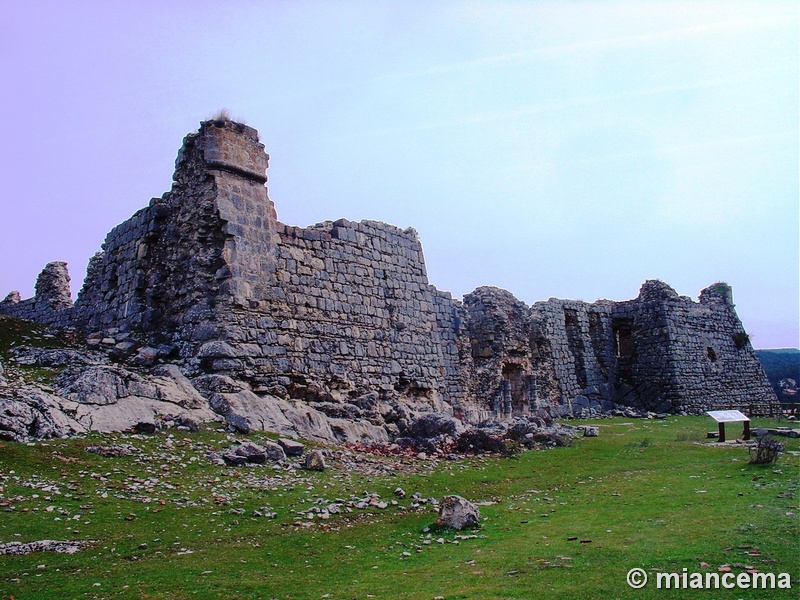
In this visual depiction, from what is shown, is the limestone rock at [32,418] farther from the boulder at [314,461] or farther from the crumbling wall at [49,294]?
the crumbling wall at [49,294]

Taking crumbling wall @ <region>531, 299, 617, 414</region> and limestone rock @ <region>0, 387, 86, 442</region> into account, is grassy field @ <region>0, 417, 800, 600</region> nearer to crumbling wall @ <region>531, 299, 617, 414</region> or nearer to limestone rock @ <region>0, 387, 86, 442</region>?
limestone rock @ <region>0, 387, 86, 442</region>

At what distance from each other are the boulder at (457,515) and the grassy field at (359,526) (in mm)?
124

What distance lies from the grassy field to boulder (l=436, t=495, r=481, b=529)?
0.41 feet

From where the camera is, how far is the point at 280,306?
13500 mm

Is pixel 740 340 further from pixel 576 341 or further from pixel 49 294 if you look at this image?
pixel 49 294

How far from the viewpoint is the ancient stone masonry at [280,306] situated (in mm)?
12859

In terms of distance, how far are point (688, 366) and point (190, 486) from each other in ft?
75.8

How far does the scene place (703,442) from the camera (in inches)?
581

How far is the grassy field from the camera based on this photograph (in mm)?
5402

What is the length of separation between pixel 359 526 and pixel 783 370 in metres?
49.2

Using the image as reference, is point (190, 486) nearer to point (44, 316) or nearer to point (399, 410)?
point (399, 410)

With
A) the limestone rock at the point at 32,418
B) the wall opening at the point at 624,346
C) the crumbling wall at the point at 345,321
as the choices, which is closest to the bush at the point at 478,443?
the crumbling wall at the point at 345,321

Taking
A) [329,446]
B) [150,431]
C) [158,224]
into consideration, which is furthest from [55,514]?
[158,224]

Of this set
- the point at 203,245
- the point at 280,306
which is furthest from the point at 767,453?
the point at 203,245
